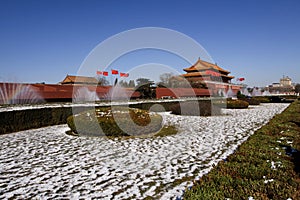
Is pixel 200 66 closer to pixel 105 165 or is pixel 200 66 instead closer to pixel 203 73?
pixel 203 73

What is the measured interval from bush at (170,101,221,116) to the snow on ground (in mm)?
5971

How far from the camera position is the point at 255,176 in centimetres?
293

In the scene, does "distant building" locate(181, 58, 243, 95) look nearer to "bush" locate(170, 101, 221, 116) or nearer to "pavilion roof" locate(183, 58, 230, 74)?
"pavilion roof" locate(183, 58, 230, 74)

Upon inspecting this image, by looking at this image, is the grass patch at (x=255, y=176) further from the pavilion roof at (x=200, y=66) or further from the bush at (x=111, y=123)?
the pavilion roof at (x=200, y=66)

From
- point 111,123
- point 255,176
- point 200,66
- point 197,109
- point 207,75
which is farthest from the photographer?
point 200,66

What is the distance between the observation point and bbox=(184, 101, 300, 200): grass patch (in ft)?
7.74

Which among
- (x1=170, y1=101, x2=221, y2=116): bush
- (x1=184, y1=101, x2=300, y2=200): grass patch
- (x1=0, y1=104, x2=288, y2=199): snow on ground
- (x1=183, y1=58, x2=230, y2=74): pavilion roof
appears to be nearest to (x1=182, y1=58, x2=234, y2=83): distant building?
(x1=183, y1=58, x2=230, y2=74): pavilion roof

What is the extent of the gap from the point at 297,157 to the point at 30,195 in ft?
14.0

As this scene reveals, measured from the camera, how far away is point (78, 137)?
640 cm

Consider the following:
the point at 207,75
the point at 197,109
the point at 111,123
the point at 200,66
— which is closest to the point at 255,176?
the point at 111,123

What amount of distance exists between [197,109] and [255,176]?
9.50 m

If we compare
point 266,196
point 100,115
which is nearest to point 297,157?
point 266,196

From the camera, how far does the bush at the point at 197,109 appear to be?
12.2 meters

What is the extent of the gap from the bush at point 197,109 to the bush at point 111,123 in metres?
6.05
